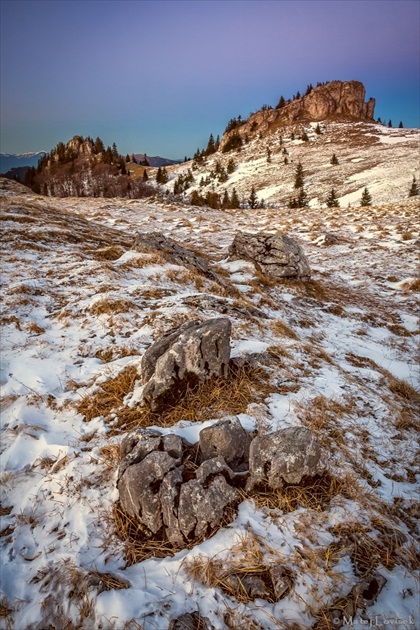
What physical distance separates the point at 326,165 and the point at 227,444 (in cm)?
8280

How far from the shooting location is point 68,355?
5.36m

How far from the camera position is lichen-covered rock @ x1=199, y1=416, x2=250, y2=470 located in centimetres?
319

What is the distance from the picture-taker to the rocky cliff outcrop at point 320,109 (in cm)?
12781

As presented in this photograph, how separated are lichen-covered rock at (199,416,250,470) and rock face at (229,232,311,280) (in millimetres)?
8906

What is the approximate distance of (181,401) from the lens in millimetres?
4109

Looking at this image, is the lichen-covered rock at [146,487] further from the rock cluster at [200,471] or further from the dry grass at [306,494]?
the dry grass at [306,494]

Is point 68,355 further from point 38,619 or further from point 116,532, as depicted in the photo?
point 38,619

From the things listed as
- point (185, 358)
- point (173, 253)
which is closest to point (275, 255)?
point (173, 253)

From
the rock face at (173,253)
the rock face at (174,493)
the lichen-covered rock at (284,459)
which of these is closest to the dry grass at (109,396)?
the rock face at (174,493)

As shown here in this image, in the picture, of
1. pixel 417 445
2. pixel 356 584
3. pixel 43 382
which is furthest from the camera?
pixel 43 382

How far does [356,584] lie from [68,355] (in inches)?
195

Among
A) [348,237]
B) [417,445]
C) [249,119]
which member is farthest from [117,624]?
[249,119]

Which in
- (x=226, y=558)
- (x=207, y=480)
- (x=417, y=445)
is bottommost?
(x=417, y=445)

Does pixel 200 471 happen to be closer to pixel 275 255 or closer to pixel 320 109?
pixel 275 255
